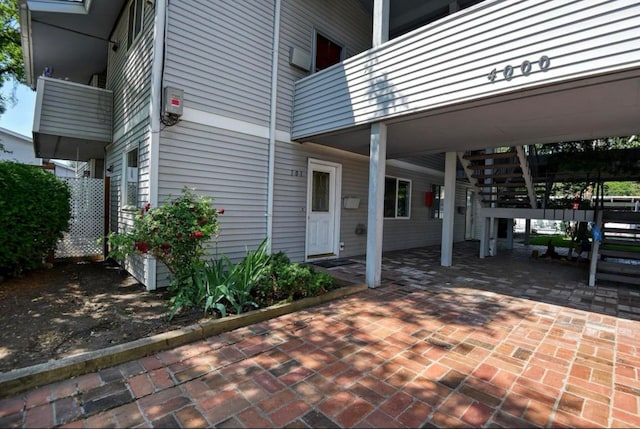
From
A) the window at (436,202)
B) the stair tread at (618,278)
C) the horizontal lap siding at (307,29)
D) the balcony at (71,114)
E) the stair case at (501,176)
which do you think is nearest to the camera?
the stair tread at (618,278)

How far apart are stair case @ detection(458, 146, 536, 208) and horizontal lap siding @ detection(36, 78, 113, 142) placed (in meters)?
8.41

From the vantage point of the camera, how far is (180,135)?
456 cm

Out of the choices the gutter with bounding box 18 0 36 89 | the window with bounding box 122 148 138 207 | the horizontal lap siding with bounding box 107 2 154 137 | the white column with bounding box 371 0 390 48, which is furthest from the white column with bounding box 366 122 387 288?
the gutter with bounding box 18 0 36 89

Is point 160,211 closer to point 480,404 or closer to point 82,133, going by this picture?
point 480,404

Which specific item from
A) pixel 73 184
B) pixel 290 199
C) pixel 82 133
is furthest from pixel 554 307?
pixel 82 133

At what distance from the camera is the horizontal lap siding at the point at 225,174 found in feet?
14.8

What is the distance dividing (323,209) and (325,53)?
3518 millimetres

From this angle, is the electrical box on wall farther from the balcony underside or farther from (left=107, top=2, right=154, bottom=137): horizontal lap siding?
the balcony underside

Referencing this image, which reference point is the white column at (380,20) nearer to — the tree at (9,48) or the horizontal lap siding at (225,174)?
the horizontal lap siding at (225,174)

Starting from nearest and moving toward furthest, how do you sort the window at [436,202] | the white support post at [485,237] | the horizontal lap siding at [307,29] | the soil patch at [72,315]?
1. the soil patch at [72,315]
2. the horizontal lap siding at [307,29]
3. the white support post at [485,237]
4. the window at [436,202]

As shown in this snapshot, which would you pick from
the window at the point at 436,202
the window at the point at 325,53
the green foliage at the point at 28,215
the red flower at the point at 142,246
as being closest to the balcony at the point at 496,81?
the window at the point at 325,53

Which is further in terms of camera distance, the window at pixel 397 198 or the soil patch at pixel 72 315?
the window at pixel 397 198

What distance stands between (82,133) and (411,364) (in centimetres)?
795

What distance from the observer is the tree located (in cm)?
1120
